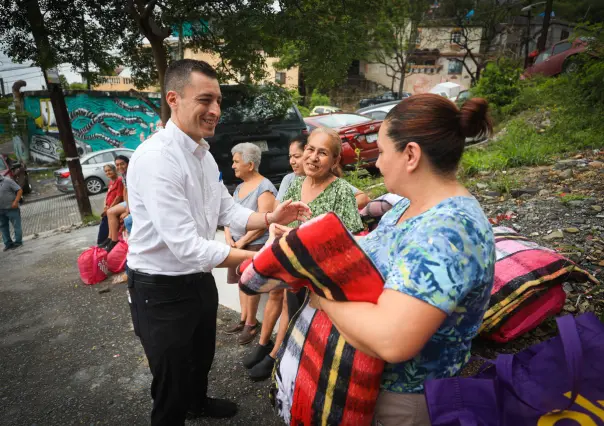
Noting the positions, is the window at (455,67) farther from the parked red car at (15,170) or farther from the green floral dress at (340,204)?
the green floral dress at (340,204)

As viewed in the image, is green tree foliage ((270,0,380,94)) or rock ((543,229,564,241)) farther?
green tree foliage ((270,0,380,94))

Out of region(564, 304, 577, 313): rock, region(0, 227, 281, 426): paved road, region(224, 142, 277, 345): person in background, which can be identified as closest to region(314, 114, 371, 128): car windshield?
region(0, 227, 281, 426): paved road

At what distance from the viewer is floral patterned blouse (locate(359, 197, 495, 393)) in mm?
1018

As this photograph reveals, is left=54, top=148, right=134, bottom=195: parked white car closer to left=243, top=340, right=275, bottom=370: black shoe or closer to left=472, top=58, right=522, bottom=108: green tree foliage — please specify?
left=243, top=340, right=275, bottom=370: black shoe

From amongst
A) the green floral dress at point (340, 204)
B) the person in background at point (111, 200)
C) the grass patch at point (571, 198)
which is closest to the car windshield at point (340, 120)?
the person in background at point (111, 200)

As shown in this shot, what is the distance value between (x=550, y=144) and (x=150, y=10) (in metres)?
7.10

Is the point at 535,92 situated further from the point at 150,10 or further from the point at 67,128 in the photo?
the point at 67,128

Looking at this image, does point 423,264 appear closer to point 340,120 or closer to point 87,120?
point 340,120

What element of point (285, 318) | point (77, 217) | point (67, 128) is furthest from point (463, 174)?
point (77, 217)

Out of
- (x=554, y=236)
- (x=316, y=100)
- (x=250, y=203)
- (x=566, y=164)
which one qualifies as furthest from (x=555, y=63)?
(x=316, y=100)

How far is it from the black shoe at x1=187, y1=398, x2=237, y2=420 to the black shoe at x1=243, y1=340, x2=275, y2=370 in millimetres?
474

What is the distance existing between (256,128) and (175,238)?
15.3ft

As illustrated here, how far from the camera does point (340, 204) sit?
2.74 m

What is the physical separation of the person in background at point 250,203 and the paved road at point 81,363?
0.66 feet
